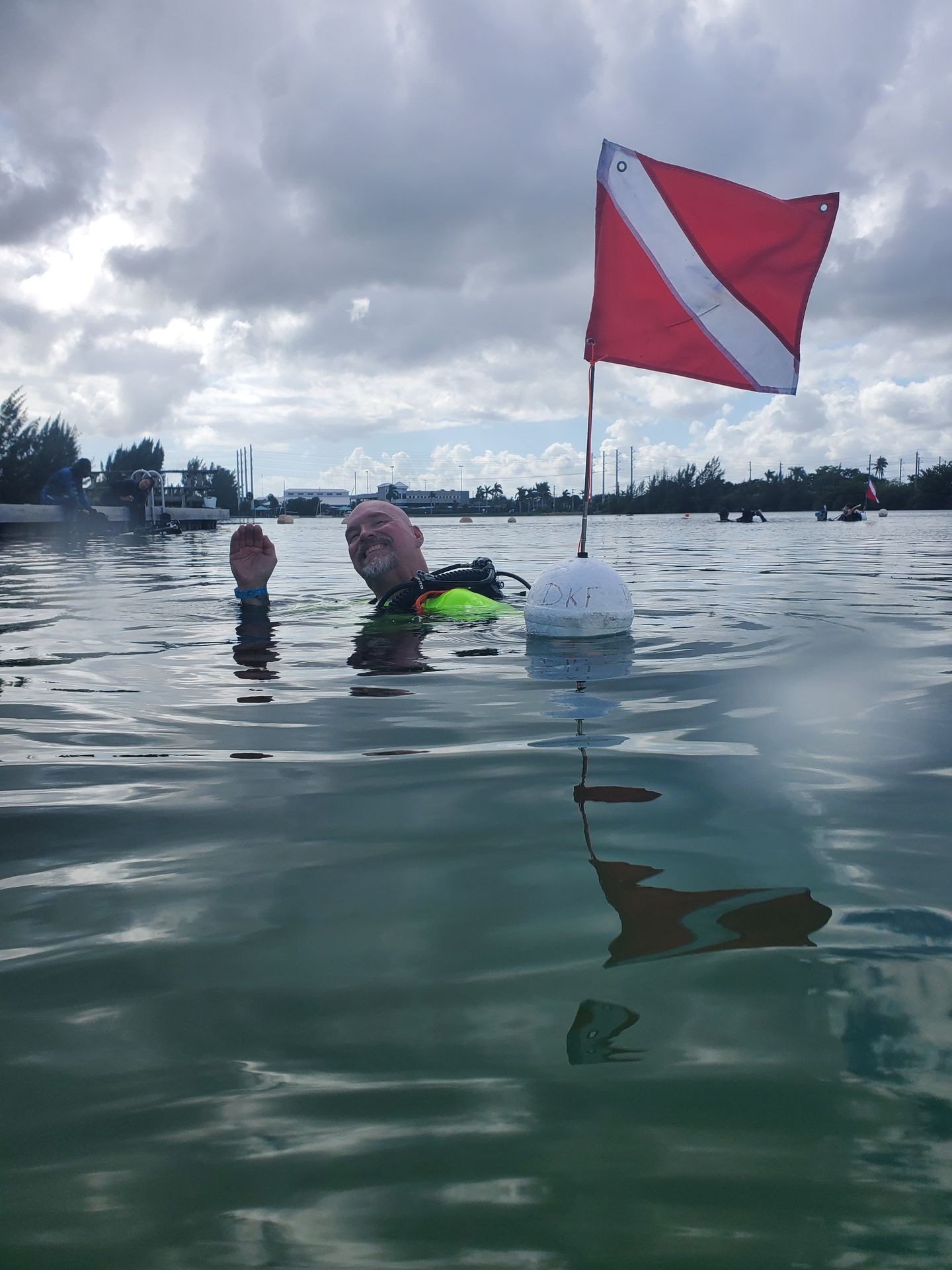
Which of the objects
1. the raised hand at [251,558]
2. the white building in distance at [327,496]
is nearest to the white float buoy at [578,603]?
the raised hand at [251,558]

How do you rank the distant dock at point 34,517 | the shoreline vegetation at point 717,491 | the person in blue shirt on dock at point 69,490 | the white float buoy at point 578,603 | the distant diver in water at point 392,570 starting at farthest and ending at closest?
the shoreline vegetation at point 717,491, the distant dock at point 34,517, the person in blue shirt on dock at point 69,490, the distant diver in water at point 392,570, the white float buoy at point 578,603

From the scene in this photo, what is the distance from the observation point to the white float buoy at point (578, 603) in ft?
19.5

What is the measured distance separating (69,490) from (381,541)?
58.2ft

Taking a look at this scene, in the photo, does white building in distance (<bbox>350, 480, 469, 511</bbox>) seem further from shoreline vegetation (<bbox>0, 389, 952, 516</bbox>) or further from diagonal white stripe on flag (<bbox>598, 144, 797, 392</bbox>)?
diagonal white stripe on flag (<bbox>598, 144, 797, 392</bbox>)

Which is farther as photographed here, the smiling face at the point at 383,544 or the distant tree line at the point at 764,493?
the distant tree line at the point at 764,493

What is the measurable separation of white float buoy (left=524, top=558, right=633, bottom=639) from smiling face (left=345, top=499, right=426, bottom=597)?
2457mm

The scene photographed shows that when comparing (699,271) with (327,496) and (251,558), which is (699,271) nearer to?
(251,558)

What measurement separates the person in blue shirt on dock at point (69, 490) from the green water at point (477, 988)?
20.4 meters

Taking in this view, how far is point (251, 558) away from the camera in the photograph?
8.20m

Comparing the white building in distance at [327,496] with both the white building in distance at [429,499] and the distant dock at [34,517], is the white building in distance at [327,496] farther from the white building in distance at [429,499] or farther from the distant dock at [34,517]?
the distant dock at [34,517]

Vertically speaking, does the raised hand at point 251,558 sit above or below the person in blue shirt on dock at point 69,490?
below

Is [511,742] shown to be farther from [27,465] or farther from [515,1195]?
[27,465]

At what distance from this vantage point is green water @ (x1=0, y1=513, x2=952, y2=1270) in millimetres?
1146

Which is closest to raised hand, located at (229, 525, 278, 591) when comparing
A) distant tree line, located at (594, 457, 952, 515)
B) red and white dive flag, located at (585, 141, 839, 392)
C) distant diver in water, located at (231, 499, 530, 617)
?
distant diver in water, located at (231, 499, 530, 617)
